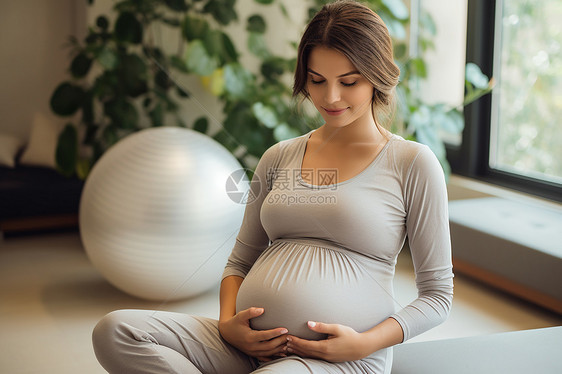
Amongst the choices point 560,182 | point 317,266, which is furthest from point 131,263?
point 560,182

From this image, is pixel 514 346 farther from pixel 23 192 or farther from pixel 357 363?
pixel 23 192

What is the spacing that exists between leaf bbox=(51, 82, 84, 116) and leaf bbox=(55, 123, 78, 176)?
0.14 m

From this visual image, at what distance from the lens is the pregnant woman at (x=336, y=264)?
1.23 m

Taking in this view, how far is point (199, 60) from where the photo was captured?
3211 mm

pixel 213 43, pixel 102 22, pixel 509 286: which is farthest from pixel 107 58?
pixel 509 286

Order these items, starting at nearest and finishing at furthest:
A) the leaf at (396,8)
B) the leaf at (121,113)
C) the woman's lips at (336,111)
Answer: the woman's lips at (336,111) → the leaf at (396,8) → the leaf at (121,113)

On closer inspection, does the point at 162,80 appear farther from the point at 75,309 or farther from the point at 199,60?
the point at 75,309

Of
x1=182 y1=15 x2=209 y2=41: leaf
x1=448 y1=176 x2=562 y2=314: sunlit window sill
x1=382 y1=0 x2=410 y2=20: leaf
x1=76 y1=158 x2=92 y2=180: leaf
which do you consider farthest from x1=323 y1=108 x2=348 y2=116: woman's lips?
x1=76 y1=158 x2=92 y2=180: leaf

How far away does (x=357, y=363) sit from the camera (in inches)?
48.8

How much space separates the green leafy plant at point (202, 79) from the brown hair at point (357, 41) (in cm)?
168

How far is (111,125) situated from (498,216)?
2090 mm

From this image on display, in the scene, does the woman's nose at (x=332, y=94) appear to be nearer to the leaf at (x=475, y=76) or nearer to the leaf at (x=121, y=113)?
the leaf at (x=475, y=76)

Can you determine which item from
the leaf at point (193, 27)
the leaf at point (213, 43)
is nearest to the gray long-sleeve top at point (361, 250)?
the leaf at point (213, 43)

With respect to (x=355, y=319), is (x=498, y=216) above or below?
below
